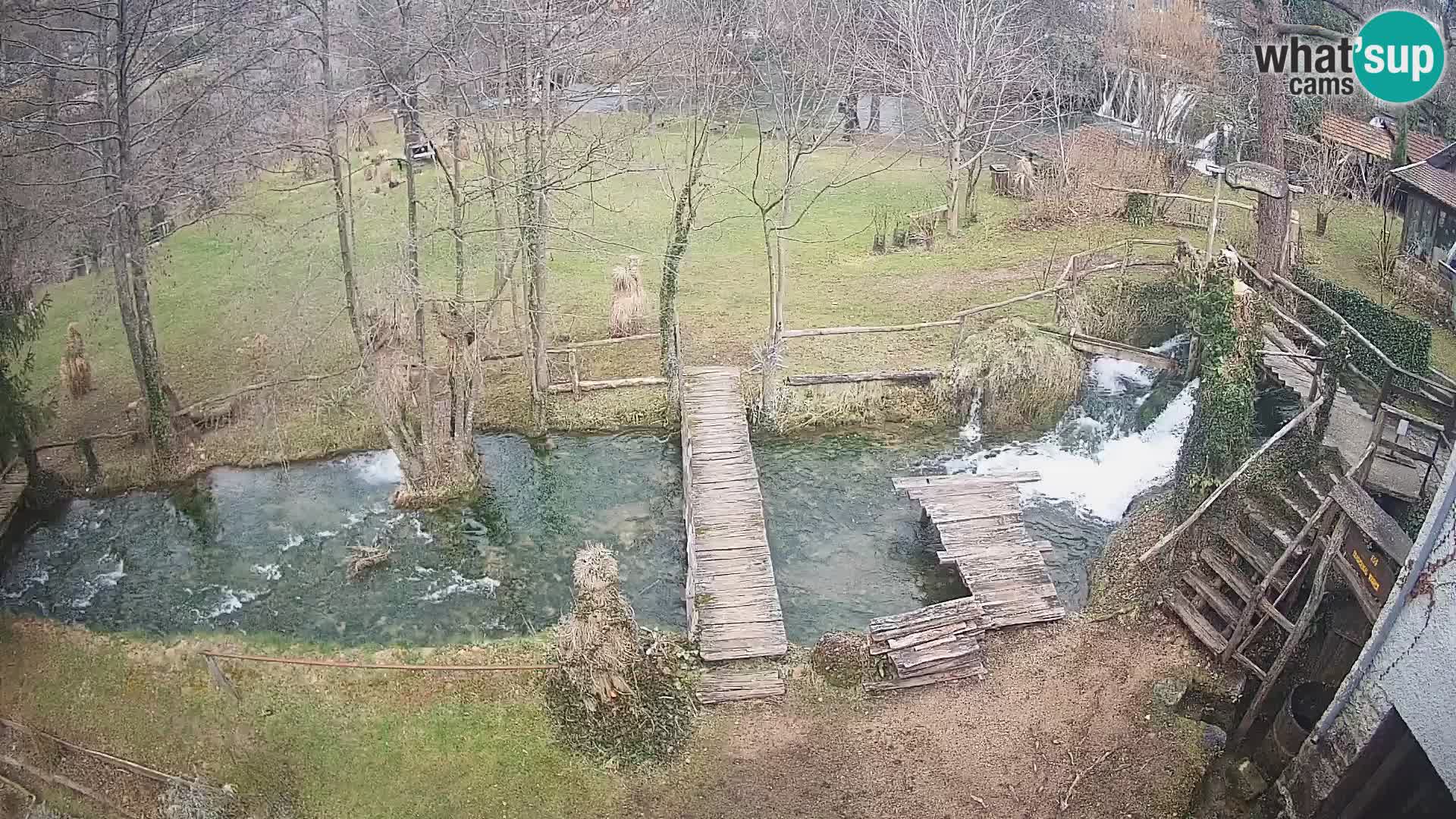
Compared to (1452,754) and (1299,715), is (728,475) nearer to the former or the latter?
(1299,715)

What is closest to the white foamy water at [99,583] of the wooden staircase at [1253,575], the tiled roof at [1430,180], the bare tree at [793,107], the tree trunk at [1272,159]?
the bare tree at [793,107]

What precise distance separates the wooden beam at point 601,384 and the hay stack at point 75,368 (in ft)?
32.2

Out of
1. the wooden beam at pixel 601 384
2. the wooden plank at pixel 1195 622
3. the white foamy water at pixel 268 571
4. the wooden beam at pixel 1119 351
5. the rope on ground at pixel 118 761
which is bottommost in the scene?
the rope on ground at pixel 118 761

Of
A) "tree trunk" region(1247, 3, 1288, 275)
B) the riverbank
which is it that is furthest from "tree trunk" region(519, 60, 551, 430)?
"tree trunk" region(1247, 3, 1288, 275)

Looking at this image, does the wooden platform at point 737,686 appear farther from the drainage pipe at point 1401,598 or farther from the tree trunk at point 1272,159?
the tree trunk at point 1272,159

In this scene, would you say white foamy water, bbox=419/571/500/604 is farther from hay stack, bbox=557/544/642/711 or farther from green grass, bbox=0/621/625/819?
hay stack, bbox=557/544/642/711

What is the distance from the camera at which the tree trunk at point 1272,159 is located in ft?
78.7

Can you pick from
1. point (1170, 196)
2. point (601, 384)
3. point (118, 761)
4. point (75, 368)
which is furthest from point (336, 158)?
point (1170, 196)

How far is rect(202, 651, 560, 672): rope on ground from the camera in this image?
49.0 ft

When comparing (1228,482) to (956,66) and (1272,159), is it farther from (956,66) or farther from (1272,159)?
(956,66)

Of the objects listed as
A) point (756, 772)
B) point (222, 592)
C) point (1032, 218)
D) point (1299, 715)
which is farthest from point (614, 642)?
point (1032, 218)

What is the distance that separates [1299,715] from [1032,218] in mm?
19482

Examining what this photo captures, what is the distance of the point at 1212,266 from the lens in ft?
58.6

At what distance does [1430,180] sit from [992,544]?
16.9 metres
